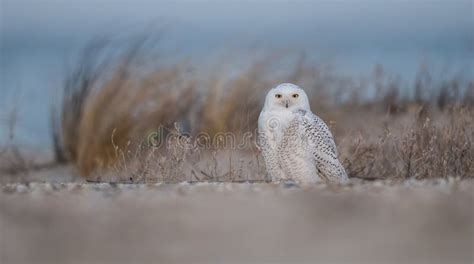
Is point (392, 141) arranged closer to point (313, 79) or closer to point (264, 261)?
point (313, 79)

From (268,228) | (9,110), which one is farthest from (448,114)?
(268,228)

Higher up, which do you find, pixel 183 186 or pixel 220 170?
pixel 183 186

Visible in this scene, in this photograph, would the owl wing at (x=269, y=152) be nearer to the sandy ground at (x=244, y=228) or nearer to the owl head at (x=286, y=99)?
the owl head at (x=286, y=99)

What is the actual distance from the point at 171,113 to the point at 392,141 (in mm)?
2971

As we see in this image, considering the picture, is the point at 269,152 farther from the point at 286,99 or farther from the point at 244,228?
the point at 244,228

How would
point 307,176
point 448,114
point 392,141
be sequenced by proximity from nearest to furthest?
point 307,176
point 392,141
point 448,114

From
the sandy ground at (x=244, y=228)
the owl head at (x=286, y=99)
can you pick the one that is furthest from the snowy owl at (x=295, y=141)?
the sandy ground at (x=244, y=228)

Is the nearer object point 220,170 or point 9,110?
point 220,170

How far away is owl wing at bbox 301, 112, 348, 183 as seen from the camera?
7348 millimetres

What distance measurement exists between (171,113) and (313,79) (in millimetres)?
1628

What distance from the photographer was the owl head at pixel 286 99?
24.4 feet

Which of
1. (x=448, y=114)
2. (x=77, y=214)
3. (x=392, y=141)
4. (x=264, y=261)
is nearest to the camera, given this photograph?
(x=264, y=261)

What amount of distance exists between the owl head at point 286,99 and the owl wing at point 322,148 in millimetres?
109

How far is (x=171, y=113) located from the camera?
1084cm
